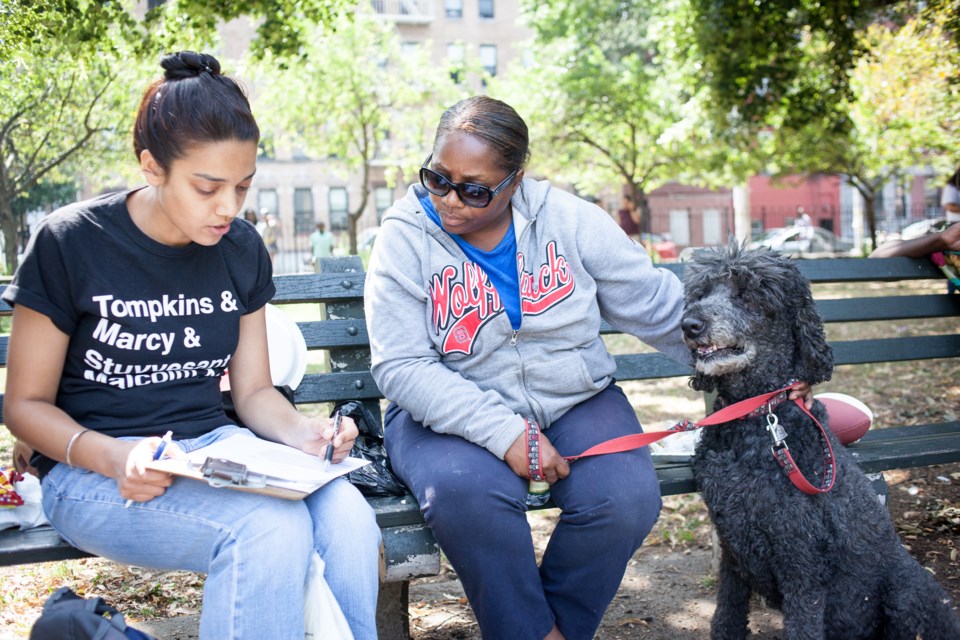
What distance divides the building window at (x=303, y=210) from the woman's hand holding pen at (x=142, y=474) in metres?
36.2

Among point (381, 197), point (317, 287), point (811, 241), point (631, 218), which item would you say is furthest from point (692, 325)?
point (381, 197)

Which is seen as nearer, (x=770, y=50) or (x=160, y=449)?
(x=160, y=449)

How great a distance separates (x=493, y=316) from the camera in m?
2.85

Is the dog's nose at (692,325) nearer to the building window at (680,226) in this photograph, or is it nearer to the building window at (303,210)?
the building window at (303,210)

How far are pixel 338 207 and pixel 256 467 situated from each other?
123 feet

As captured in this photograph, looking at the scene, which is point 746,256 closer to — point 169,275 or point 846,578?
point 846,578

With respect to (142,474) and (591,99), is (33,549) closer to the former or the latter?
(142,474)

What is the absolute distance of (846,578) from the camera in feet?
8.73

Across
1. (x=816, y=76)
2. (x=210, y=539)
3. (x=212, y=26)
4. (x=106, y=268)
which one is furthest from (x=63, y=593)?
(x=816, y=76)

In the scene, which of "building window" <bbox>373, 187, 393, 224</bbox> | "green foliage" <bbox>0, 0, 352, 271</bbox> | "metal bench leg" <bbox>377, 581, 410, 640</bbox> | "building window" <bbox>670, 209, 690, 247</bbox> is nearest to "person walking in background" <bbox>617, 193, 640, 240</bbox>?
"green foliage" <bbox>0, 0, 352, 271</bbox>

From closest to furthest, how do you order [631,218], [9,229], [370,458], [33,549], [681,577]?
[33,549] < [370,458] < [681,577] < [9,229] < [631,218]

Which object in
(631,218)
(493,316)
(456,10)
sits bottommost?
(493,316)

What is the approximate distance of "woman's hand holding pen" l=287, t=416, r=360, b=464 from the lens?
249 centimetres

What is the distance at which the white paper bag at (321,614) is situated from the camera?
210 cm
